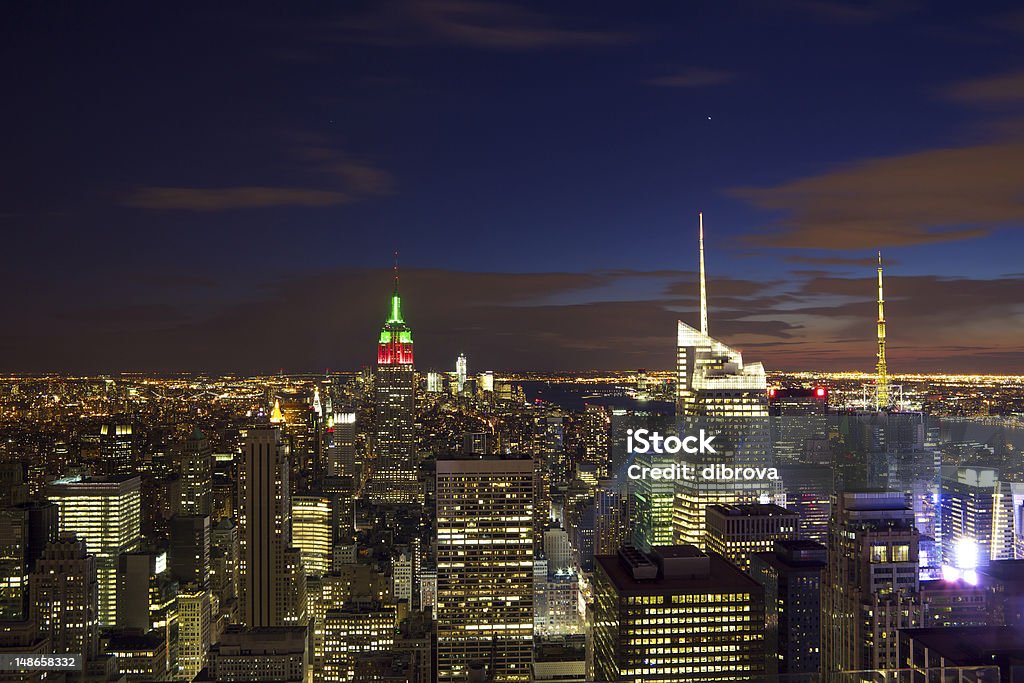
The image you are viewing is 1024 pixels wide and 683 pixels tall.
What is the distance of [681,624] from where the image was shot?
7.80 metres

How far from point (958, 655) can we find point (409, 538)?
31.8 feet

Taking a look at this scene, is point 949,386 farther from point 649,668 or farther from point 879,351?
point 649,668

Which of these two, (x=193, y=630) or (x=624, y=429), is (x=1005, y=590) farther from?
(x=193, y=630)

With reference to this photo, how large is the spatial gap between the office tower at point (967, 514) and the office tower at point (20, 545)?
938 centimetres

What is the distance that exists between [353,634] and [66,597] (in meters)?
3.24

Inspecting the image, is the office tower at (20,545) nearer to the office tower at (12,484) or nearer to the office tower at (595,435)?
the office tower at (12,484)

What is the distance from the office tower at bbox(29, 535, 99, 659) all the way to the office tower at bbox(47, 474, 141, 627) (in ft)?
0.61

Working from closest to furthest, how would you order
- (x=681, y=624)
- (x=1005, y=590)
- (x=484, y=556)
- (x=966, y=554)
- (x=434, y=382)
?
(x=1005, y=590) → (x=966, y=554) → (x=681, y=624) → (x=484, y=556) → (x=434, y=382)

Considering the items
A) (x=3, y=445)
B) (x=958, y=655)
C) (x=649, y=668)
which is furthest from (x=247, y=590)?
(x=958, y=655)

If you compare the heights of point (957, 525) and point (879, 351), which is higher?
point (879, 351)

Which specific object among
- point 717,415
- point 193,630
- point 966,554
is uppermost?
point 717,415

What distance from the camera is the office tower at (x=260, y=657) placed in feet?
30.5

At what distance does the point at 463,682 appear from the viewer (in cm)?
970

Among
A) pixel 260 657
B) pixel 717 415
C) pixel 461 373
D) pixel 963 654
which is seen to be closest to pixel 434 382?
pixel 461 373
